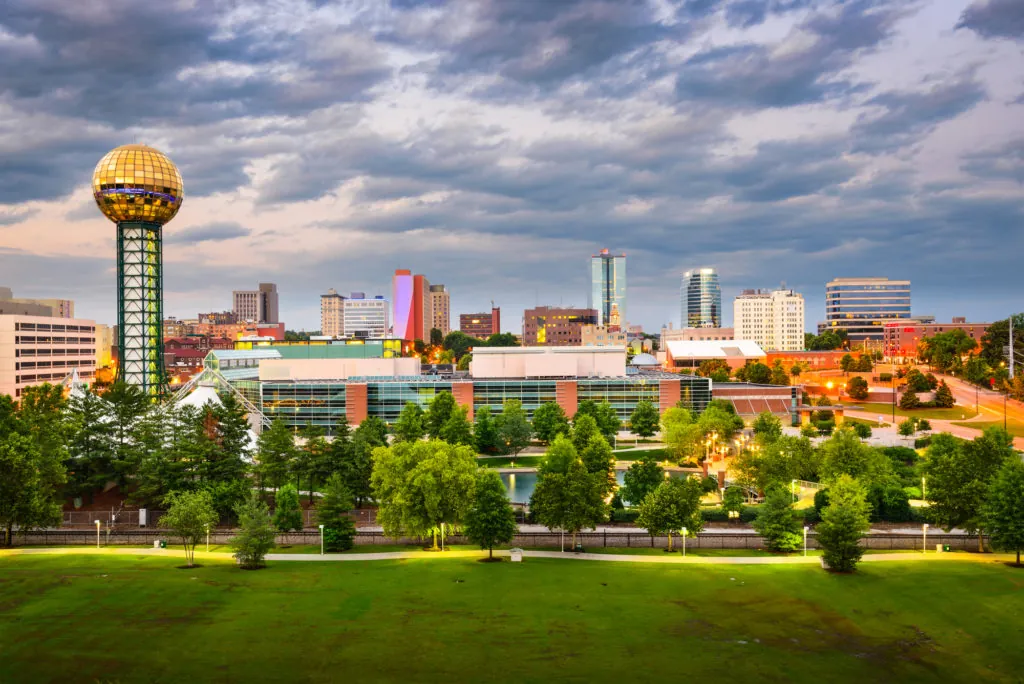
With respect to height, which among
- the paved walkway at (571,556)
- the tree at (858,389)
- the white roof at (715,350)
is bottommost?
the paved walkway at (571,556)

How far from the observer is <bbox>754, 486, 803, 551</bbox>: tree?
49.8m

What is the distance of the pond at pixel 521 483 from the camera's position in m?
70.9

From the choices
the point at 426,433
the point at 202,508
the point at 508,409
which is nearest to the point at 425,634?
the point at 202,508

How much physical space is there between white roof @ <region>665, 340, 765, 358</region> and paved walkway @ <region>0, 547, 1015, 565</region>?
13652 cm

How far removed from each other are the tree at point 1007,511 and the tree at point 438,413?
53235mm

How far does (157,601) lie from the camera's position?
3662 cm

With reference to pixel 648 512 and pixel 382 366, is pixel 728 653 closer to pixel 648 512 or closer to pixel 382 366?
pixel 648 512

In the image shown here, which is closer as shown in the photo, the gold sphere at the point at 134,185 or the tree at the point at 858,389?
the gold sphere at the point at 134,185

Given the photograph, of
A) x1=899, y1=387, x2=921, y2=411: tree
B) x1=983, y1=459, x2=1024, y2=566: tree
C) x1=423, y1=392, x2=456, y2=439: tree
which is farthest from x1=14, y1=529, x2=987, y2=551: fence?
x1=899, y1=387, x2=921, y2=411: tree

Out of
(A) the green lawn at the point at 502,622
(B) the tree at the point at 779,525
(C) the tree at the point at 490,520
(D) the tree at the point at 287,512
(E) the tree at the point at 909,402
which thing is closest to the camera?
(A) the green lawn at the point at 502,622

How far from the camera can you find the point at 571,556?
161 ft

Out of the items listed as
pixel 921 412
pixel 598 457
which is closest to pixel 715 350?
pixel 921 412

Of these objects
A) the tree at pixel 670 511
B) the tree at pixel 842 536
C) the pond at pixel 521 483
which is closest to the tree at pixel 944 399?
the pond at pixel 521 483

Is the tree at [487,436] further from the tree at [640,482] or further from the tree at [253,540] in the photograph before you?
the tree at [253,540]
